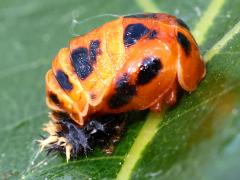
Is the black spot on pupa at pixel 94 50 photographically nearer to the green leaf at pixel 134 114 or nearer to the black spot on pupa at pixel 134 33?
the black spot on pupa at pixel 134 33

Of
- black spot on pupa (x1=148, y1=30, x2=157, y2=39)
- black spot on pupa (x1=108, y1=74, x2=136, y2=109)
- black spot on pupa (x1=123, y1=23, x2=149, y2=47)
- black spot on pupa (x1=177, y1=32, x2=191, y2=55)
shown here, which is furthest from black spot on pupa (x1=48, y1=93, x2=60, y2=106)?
black spot on pupa (x1=177, y1=32, x2=191, y2=55)

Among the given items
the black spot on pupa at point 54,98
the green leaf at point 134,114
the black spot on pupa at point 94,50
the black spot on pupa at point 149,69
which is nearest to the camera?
the green leaf at point 134,114

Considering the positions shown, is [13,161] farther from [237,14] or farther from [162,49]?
[237,14]

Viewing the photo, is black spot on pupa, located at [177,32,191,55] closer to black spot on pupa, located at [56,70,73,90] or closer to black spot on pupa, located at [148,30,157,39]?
black spot on pupa, located at [148,30,157,39]

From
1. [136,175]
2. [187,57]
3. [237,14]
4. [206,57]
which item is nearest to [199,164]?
[136,175]

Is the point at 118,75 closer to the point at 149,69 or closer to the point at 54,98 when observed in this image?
the point at 149,69

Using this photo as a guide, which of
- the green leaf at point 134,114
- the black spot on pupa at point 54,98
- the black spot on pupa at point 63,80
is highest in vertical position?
the black spot on pupa at point 63,80

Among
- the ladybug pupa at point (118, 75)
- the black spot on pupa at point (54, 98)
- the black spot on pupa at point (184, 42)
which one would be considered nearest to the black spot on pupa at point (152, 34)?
the ladybug pupa at point (118, 75)
